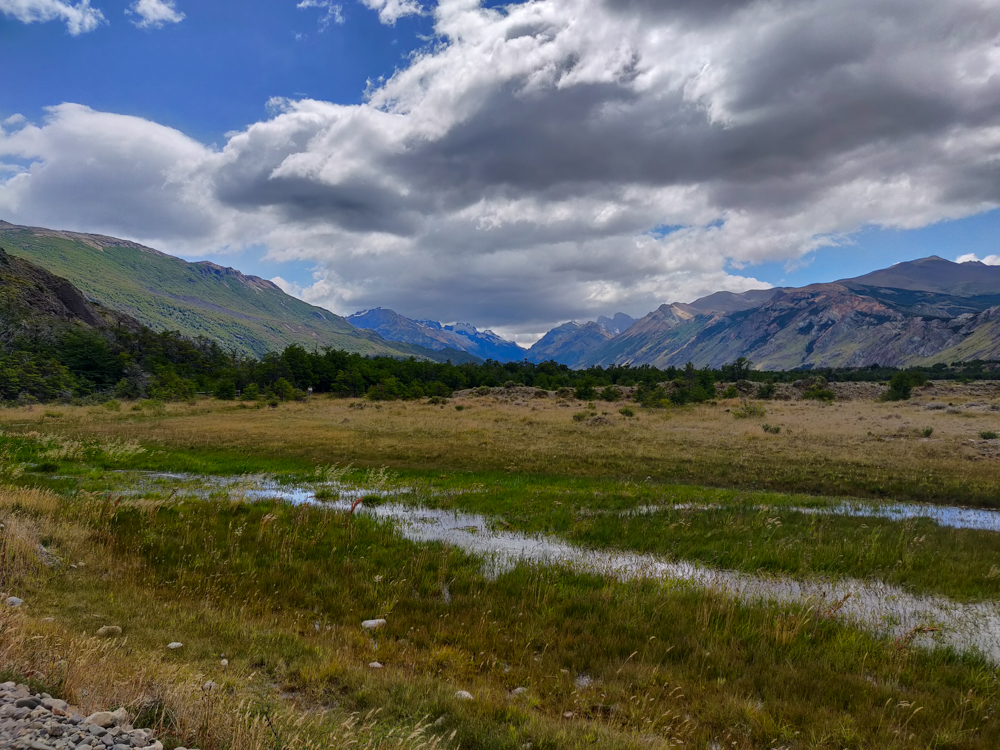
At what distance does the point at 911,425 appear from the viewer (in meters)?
42.7

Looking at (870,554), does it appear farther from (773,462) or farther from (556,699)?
(773,462)

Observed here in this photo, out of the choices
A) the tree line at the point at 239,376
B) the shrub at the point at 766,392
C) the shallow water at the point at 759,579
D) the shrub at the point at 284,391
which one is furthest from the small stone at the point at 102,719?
the shrub at the point at 766,392

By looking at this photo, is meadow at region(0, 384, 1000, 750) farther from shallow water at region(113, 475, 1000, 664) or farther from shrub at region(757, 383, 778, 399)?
shrub at region(757, 383, 778, 399)

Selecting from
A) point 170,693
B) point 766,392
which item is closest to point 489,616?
point 170,693

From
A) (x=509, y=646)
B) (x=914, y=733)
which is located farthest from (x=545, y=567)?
(x=914, y=733)

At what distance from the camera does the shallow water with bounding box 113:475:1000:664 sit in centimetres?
920

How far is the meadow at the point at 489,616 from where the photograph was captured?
222 inches

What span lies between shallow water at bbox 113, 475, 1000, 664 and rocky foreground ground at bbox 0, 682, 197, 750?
8.26m

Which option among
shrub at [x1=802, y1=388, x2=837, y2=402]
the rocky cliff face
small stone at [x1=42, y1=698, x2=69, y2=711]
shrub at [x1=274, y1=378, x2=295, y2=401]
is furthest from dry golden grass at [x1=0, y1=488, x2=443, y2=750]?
the rocky cliff face

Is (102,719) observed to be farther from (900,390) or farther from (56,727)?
(900,390)

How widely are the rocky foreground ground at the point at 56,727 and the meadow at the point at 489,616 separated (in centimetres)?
37

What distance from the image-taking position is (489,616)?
9242 mm

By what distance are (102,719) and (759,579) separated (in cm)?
1285

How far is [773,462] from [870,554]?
16.4 metres
